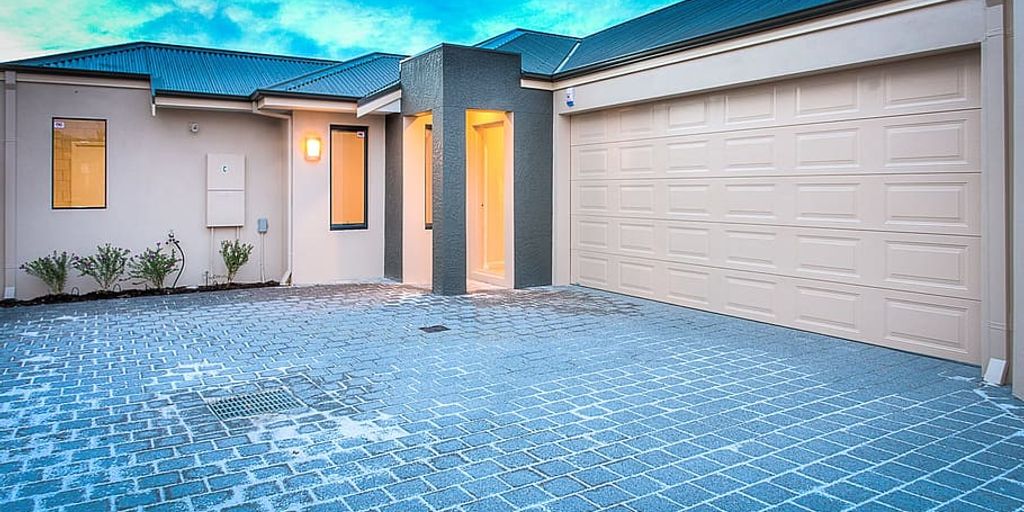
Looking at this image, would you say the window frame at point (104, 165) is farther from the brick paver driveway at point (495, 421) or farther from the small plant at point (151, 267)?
the brick paver driveway at point (495, 421)

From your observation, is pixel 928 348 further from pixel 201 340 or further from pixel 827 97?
pixel 201 340

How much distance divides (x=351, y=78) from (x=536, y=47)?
9.56 feet

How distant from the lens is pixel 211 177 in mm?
10164

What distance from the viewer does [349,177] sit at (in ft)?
36.0

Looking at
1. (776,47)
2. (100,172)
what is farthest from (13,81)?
(776,47)

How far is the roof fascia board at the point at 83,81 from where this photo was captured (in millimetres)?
9070

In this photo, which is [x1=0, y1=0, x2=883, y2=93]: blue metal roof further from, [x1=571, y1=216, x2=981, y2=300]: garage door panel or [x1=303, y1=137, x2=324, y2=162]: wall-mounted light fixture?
[x1=571, y1=216, x2=981, y2=300]: garage door panel

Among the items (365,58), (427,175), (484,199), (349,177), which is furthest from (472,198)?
(365,58)

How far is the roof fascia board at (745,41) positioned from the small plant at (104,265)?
6343 mm

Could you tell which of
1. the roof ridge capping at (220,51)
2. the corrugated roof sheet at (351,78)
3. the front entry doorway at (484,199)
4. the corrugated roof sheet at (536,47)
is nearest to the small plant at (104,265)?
the corrugated roof sheet at (351,78)

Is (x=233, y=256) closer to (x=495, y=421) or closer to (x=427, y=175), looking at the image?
(x=427, y=175)

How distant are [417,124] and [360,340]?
15.0 ft

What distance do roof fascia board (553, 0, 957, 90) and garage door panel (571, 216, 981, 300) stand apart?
1846mm

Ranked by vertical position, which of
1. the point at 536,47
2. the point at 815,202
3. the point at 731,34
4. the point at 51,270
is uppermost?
the point at 536,47
